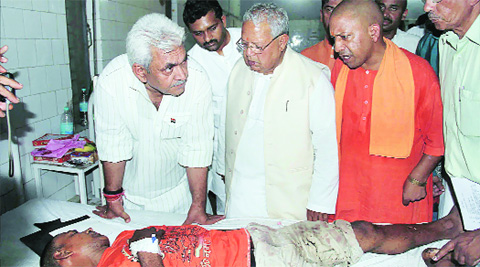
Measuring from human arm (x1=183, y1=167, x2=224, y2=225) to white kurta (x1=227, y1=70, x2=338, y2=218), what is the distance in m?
0.17

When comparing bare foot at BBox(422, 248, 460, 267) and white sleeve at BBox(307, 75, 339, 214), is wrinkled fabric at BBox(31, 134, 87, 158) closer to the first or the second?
white sleeve at BBox(307, 75, 339, 214)

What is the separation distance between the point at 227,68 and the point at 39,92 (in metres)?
1.64

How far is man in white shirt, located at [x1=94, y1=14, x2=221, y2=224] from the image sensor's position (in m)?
1.80

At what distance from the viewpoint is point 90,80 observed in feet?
12.6

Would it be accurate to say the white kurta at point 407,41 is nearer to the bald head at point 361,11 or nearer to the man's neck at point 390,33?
the man's neck at point 390,33

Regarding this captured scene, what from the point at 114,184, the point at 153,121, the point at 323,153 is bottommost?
the point at 114,184

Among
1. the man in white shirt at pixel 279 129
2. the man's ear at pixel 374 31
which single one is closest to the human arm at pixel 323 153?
the man in white shirt at pixel 279 129

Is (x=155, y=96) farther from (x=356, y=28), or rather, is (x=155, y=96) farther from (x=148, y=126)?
(x=356, y=28)

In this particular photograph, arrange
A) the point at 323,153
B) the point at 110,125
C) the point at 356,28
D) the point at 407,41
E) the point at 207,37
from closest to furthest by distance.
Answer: the point at 356,28
the point at 323,153
the point at 110,125
the point at 207,37
the point at 407,41

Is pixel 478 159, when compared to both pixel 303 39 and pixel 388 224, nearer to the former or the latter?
pixel 388 224

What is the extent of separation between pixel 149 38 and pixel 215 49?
1021 mm

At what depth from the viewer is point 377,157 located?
6.88 ft

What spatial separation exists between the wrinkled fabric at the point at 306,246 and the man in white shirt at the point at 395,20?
5.17 ft

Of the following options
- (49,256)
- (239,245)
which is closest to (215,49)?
(239,245)
